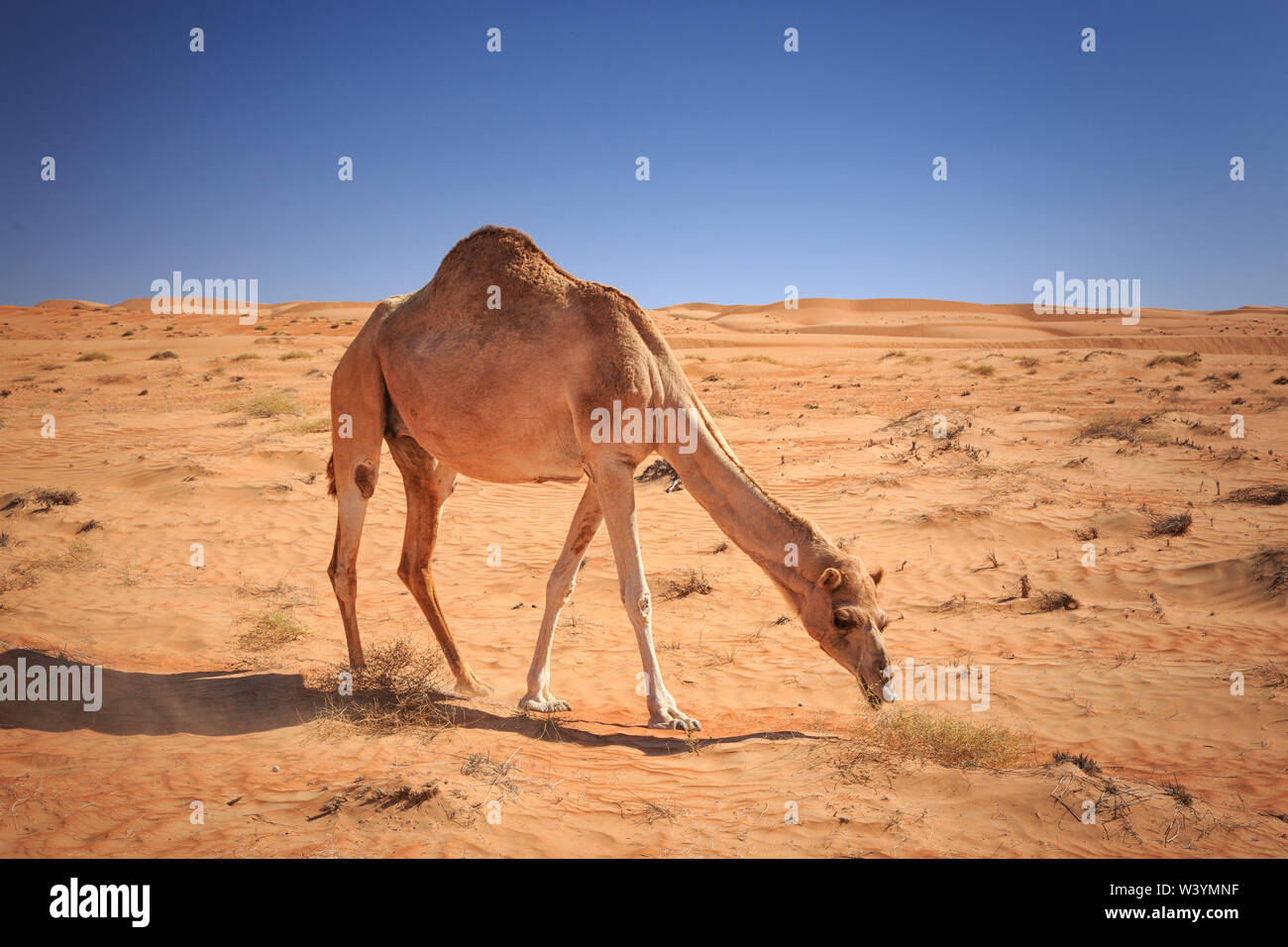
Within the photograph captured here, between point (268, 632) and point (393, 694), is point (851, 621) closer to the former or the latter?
point (393, 694)

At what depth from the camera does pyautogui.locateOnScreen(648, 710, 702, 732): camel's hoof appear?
561cm

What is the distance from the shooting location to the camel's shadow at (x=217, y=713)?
17.3 feet

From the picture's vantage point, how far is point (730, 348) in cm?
4900

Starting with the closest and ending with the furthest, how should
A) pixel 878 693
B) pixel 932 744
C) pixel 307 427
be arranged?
pixel 878 693 < pixel 932 744 < pixel 307 427

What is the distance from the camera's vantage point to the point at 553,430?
5816 mm

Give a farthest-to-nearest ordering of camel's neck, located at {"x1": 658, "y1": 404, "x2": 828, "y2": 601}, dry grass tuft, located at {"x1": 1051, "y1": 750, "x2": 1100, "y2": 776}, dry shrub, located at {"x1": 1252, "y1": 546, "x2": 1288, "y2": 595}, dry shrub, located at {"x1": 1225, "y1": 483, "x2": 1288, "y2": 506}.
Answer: dry shrub, located at {"x1": 1225, "y1": 483, "x2": 1288, "y2": 506} < dry shrub, located at {"x1": 1252, "y1": 546, "x2": 1288, "y2": 595} < camel's neck, located at {"x1": 658, "y1": 404, "x2": 828, "y2": 601} < dry grass tuft, located at {"x1": 1051, "y1": 750, "x2": 1100, "y2": 776}

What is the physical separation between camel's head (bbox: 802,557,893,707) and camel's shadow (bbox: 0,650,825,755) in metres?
0.67

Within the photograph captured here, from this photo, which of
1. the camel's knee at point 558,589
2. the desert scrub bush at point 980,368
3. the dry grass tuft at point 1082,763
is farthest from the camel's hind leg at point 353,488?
the desert scrub bush at point 980,368

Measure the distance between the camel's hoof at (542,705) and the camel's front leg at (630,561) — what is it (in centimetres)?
80

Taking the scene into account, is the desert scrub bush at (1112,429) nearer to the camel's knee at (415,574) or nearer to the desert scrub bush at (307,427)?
the camel's knee at (415,574)

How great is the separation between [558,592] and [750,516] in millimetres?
1687

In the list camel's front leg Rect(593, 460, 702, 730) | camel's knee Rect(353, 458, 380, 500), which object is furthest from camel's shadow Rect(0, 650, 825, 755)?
camel's knee Rect(353, 458, 380, 500)

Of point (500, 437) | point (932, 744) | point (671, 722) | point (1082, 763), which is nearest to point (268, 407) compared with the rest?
point (500, 437)

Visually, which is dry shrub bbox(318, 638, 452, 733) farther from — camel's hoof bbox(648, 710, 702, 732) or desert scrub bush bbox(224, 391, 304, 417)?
desert scrub bush bbox(224, 391, 304, 417)
